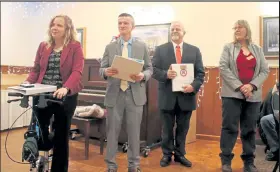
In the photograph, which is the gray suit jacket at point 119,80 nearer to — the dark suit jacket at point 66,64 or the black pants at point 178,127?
the dark suit jacket at point 66,64

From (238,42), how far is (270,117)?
1073mm

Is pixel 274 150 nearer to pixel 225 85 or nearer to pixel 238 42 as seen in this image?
pixel 225 85

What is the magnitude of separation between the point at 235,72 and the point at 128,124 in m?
1.05

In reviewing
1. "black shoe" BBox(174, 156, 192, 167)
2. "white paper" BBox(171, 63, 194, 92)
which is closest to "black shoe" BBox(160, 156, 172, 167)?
"black shoe" BBox(174, 156, 192, 167)

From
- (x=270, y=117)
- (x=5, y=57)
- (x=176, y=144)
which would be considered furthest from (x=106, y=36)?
(x=270, y=117)

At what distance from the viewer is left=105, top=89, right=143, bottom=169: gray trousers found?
2.13 m

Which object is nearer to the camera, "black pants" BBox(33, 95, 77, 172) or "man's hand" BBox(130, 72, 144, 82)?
"black pants" BBox(33, 95, 77, 172)

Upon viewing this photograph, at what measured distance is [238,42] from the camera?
7.64 ft

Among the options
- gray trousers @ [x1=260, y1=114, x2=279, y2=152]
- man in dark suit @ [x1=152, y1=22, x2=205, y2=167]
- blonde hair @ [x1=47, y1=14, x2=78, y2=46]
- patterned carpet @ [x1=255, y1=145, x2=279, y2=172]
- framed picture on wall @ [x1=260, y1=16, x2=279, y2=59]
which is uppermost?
framed picture on wall @ [x1=260, y1=16, x2=279, y2=59]

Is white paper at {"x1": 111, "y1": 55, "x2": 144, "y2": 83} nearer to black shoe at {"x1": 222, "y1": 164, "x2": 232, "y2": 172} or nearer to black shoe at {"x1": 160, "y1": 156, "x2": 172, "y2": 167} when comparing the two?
black shoe at {"x1": 160, "y1": 156, "x2": 172, "y2": 167}

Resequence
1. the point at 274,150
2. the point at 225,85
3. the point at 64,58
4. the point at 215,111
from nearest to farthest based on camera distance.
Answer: the point at 64,58 < the point at 225,85 < the point at 274,150 < the point at 215,111

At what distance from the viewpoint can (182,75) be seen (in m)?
2.39

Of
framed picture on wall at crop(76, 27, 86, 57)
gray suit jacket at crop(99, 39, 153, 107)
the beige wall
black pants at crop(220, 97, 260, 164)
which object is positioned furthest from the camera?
framed picture on wall at crop(76, 27, 86, 57)

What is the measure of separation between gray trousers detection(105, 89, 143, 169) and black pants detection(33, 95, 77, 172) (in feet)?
1.25
